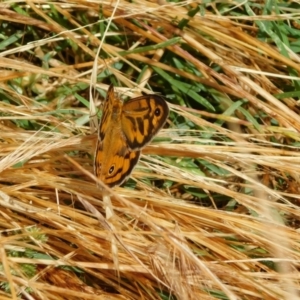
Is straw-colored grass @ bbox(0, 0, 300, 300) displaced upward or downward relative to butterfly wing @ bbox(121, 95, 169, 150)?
downward

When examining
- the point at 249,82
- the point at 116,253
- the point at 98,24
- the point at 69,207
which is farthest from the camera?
the point at 98,24

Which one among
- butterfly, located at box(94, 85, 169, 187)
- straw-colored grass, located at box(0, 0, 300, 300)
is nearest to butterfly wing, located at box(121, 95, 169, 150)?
butterfly, located at box(94, 85, 169, 187)

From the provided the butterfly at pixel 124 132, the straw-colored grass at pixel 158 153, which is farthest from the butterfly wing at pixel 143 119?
the straw-colored grass at pixel 158 153

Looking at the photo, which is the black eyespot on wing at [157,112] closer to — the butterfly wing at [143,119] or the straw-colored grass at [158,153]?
the butterfly wing at [143,119]

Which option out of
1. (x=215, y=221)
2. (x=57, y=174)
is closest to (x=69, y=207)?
(x=57, y=174)

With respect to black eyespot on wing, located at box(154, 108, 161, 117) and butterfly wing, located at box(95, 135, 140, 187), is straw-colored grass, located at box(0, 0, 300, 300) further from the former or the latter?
black eyespot on wing, located at box(154, 108, 161, 117)

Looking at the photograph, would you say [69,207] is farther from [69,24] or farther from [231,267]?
[69,24]
